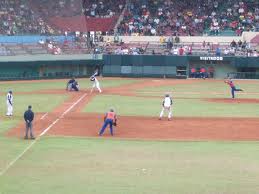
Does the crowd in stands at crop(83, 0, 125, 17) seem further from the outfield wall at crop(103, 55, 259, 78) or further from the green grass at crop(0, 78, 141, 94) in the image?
the green grass at crop(0, 78, 141, 94)

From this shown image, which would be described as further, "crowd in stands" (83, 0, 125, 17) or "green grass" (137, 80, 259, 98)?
"crowd in stands" (83, 0, 125, 17)

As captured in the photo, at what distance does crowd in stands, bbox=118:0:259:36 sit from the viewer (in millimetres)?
64625

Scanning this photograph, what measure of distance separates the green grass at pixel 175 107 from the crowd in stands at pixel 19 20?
16.7 metres

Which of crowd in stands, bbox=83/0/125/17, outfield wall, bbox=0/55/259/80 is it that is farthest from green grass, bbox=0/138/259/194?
crowd in stands, bbox=83/0/125/17

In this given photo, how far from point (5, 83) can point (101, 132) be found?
2774 centimetres

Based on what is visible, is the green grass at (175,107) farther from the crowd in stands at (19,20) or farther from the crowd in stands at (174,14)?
the crowd in stands at (174,14)

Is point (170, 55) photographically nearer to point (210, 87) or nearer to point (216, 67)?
point (216, 67)

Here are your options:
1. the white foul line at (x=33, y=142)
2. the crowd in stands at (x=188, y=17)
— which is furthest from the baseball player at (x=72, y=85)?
the crowd in stands at (x=188, y=17)

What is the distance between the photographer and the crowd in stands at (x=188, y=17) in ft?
212

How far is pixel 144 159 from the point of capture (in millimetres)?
22062

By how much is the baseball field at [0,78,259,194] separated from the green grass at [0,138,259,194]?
0.03 m

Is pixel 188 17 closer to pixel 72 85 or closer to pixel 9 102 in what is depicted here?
pixel 72 85

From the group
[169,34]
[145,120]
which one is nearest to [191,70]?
[169,34]

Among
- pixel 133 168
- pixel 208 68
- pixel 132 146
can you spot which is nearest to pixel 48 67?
pixel 208 68
